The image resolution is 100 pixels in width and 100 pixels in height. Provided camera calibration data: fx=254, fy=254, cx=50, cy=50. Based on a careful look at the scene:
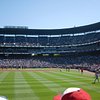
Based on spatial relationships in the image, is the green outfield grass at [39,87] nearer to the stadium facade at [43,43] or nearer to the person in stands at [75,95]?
the person in stands at [75,95]

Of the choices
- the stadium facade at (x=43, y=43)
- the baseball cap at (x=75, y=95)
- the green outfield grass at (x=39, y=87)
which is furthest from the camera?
the stadium facade at (x=43, y=43)

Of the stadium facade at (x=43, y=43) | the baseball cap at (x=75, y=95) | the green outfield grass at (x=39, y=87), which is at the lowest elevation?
the green outfield grass at (x=39, y=87)

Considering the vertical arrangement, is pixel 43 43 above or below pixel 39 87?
above

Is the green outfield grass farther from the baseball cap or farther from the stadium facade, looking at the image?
the stadium facade

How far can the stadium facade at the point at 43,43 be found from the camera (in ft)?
347

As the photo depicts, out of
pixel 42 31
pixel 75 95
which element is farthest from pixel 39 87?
pixel 42 31

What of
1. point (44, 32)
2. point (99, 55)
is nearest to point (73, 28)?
point (44, 32)

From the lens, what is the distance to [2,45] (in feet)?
359

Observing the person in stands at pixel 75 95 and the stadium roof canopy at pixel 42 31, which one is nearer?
the person in stands at pixel 75 95

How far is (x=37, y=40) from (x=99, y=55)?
1338 inches

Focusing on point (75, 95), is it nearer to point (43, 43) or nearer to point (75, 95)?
point (75, 95)

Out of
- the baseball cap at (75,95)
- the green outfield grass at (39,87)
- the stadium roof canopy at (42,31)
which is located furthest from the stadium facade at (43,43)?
the baseball cap at (75,95)

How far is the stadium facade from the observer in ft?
347

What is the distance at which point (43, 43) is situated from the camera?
371ft
